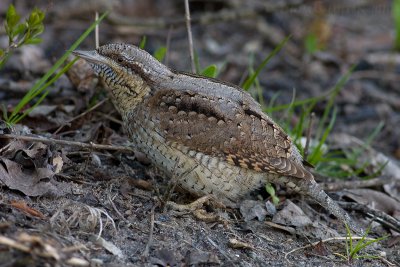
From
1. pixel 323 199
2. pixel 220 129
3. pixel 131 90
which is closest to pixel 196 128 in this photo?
pixel 220 129

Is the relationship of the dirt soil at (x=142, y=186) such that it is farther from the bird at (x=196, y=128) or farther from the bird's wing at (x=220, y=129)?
the bird's wing at (x=220, y=129)

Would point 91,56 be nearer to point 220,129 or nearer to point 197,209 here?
point 220,129

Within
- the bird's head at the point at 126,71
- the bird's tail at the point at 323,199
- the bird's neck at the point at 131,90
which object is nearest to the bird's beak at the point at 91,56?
the bird's head at the point at 126,71

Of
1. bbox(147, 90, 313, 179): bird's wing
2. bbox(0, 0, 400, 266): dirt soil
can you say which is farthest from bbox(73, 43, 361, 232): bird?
bbox(0, 0, 400, 266): dirt soil

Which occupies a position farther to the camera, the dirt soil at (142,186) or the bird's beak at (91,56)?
the bird's beak at (91,56)

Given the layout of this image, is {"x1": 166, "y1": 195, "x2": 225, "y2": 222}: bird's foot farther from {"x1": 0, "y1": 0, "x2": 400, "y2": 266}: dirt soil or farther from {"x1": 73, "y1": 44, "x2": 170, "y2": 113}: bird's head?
{"x1": 73, "y1": 44, "x2": 170, "y2": 113}: bird's head

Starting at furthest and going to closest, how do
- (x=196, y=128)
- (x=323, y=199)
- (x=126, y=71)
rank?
(x=323, y=199)
(x=126, y=71)
(x=196, y=128)

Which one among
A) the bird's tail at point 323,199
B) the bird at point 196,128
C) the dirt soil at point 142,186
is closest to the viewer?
the dirt soil at point 142,186
